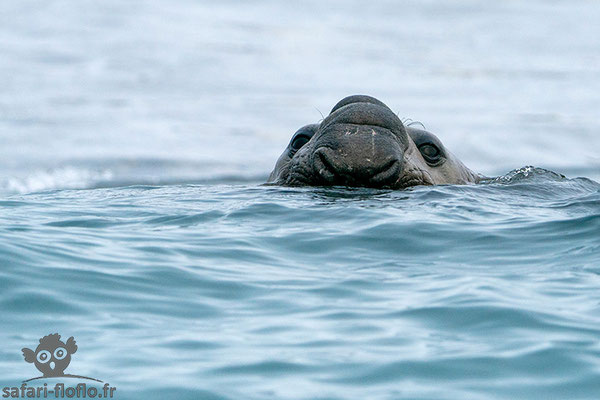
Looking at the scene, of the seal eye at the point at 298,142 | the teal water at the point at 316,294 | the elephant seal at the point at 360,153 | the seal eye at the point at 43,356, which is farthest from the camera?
the seal eye at the point at 298,142

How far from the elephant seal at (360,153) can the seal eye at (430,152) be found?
0.25m

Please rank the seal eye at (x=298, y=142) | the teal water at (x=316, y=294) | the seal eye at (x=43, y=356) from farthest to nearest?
the seal eye at (x=298, y=142) → the seal eye at (x=43, y=356) → the teal water at (x=316, y=294)

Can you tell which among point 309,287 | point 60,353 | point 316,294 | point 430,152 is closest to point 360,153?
point 430,152

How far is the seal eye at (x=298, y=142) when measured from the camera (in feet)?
33.4

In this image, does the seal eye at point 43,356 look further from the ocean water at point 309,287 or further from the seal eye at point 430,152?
the seal eye at point 430,152

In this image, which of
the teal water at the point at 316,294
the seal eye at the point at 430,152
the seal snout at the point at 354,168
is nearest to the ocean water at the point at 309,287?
the teal water at the point at 316,294

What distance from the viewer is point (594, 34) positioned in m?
37.7

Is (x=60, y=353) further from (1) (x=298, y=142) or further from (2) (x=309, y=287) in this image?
(1) (x=298, y=142)

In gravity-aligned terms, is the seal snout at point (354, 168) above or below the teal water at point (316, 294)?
above

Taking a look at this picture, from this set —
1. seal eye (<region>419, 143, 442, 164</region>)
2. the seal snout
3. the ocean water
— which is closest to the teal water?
the ocean water

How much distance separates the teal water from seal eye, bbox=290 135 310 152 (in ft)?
3.24

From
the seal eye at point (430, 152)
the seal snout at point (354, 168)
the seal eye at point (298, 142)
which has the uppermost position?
the seal eye at point (298, 142)

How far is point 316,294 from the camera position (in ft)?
20.3

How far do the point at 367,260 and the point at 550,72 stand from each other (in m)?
25.8
